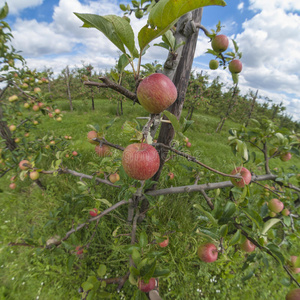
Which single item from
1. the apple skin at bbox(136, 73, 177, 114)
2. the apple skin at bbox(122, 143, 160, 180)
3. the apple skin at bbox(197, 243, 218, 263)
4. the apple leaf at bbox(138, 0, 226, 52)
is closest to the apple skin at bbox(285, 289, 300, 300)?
the apple skin at bbox(197, 243, 218, 263)

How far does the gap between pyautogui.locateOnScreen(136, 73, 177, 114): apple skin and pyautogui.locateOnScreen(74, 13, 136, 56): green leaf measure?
0.38ft

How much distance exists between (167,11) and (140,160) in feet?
1.35

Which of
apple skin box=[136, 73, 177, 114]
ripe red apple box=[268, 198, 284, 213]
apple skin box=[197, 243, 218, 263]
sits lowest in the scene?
apple skin box=[197, 243, 218, 263]

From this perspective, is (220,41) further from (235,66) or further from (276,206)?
(276,206)

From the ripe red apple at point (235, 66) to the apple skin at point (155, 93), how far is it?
2.00ft

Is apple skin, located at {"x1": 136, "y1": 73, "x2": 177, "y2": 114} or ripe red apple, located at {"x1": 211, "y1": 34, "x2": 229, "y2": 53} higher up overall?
ripe red apple, located at {"x1": 211, "y1": 34, "x2": 229, "y2": 53}

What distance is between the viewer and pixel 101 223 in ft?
6.14

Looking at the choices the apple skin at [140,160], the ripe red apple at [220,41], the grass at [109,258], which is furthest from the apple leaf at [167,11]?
the grass at [109,258]

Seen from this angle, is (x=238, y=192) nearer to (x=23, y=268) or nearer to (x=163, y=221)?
(x=163, y=221)

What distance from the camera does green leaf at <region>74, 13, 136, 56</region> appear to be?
417 mm

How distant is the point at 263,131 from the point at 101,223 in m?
1.95

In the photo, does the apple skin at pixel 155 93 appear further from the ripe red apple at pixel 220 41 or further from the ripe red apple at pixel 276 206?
A: the ripe red apple at pixel 276 206

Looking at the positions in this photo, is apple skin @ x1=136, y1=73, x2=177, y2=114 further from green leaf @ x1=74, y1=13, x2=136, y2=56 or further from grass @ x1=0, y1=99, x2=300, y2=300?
grass @ x1=0, y1=99, x2=300, y2=300

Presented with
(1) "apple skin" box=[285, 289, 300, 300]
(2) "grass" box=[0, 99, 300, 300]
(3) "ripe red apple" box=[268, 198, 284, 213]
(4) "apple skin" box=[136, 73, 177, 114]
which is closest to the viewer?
(4) "apple skin" box=[136, 73, 177, 114]
